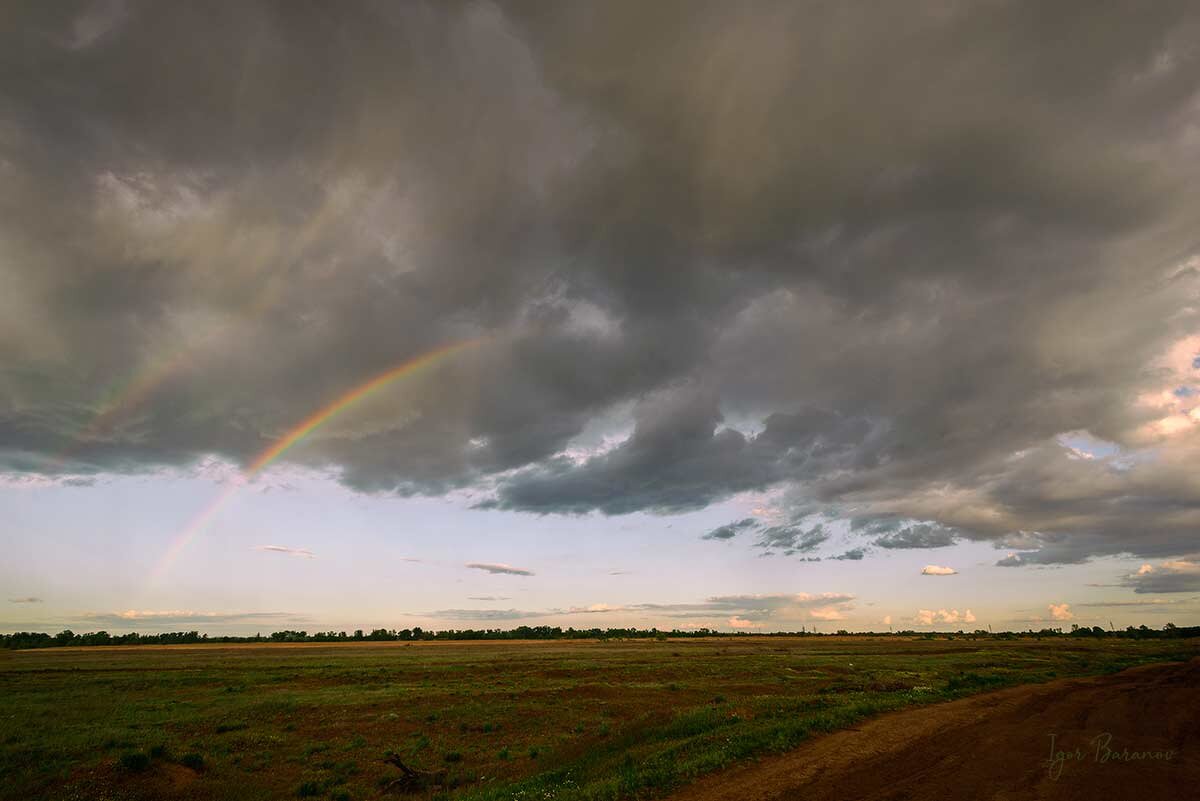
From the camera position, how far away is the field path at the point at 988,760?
12984 millimetres

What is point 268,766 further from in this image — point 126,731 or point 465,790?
point 126,731

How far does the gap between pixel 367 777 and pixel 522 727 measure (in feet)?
35.1

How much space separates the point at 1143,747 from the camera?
16578 mm

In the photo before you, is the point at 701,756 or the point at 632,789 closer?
the point at 632,789

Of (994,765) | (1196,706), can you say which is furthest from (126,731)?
(1196,706)
